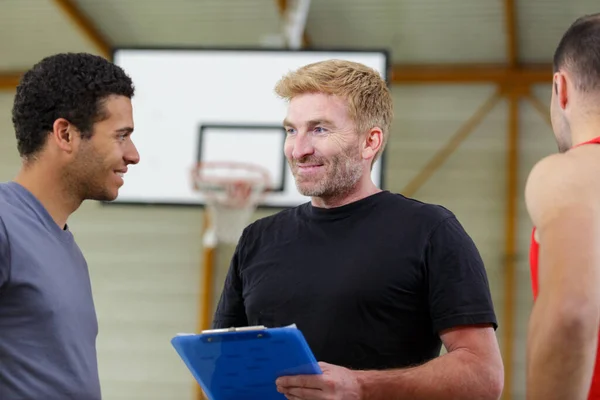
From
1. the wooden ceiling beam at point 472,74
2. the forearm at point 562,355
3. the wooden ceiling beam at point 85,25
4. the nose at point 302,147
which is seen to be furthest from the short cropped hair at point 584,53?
the wooden ceiling beam at point 472,74

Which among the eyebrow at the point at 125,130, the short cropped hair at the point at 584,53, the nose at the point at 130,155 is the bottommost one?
the nose at the point at 130,155

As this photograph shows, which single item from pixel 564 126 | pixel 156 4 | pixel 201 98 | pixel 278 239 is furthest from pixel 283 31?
pixel 564 126

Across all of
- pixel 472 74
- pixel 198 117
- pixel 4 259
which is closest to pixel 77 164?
pixel 4 259

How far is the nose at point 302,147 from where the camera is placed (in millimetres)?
2758

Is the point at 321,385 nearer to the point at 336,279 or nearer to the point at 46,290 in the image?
the point at 336,279

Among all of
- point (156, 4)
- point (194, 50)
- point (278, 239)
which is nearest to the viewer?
point (278, 239)

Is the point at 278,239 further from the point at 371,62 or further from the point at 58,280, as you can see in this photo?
the point at 371,62

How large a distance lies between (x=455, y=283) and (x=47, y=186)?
3.98 feet

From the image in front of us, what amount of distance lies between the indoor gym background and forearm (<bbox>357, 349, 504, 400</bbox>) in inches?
287

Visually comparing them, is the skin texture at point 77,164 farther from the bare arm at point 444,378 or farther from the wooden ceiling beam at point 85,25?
the wooden ceiling beam at point 85,25

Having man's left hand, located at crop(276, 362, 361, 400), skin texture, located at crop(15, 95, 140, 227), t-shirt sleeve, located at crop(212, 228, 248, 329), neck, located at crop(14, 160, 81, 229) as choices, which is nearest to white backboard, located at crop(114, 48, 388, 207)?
t-shirt sleeve, located at crop(212, 228, 248, 329)

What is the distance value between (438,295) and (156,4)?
771 centimetres

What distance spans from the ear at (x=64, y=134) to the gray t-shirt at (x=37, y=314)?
169 millimetres

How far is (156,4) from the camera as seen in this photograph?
956 centimetres
